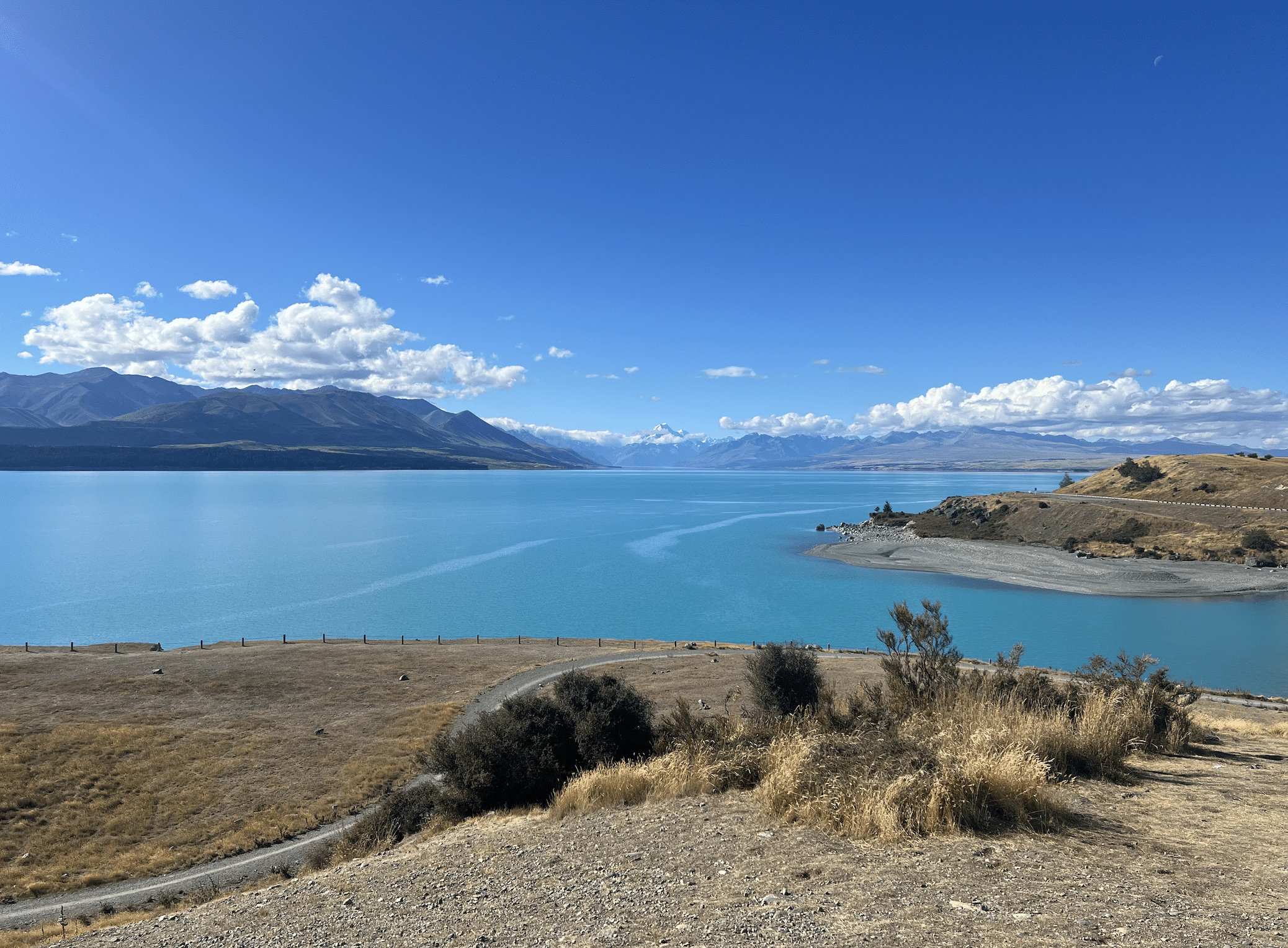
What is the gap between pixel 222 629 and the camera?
173ft

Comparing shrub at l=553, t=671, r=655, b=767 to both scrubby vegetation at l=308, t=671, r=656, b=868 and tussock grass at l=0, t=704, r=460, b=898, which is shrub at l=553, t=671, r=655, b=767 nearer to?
scrubby vegetation at l=308, t=671, r=656, b=868

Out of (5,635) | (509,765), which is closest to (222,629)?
Result: (5,635)

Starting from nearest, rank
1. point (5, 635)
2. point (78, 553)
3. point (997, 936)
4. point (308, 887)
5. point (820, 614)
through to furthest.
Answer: point (997, 936)
point (308, 887)
point (5, 635)
point (820, 614)
point (78, 553)

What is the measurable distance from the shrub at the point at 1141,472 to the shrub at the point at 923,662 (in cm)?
11543

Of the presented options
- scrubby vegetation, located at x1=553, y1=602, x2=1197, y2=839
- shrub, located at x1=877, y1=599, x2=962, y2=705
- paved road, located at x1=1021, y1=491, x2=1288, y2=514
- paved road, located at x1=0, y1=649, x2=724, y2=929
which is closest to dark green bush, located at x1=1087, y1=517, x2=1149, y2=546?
paved road, located at x1=1021, y1=491, x2=1288, y2=514

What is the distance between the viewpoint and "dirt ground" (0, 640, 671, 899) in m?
17.3

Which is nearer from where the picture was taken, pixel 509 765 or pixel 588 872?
pixel 588 872

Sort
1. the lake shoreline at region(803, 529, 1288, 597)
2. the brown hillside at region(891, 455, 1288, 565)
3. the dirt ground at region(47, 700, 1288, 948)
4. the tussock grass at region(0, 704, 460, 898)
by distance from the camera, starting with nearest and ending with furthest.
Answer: the dirt ground at region(47, 700, 1288, 948) < the tussock grass at region(0, 704, 460, 898) < the lake shoreline at region(803, 529, 1288, 597) < the brown hillside at region(891, 455, 1288, 565)

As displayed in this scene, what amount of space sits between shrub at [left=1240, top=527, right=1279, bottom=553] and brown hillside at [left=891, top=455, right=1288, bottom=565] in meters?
0.09

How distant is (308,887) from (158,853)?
388 inches

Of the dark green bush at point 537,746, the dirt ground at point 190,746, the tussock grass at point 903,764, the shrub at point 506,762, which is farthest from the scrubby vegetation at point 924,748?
the dirt ground at point 190,746

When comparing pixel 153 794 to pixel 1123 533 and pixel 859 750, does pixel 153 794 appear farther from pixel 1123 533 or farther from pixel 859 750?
pixel 1123 533

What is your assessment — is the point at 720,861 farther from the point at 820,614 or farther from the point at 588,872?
the point at 820,614

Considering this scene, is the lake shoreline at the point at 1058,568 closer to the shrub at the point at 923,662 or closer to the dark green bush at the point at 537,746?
the shrub at the point at 923,662
